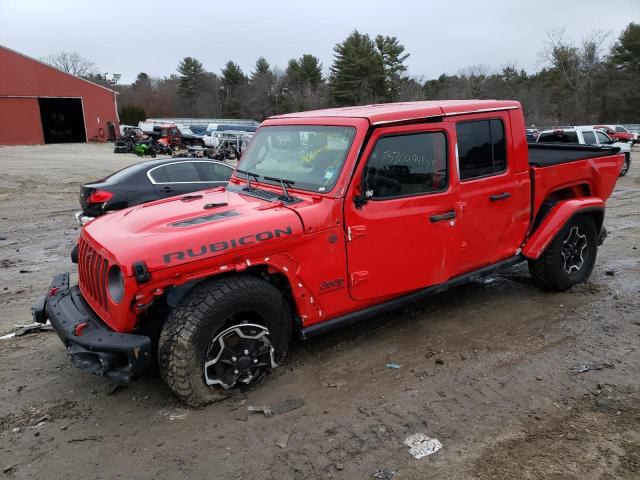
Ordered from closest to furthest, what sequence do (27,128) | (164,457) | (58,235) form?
(164,457) → (58,235) → (27,128)

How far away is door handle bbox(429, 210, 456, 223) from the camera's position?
4.09 metres

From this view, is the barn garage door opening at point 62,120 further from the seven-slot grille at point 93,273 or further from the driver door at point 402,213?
the driver door at point 402,213

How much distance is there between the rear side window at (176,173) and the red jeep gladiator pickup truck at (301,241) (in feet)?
15.4

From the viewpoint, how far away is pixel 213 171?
9445 millimetres

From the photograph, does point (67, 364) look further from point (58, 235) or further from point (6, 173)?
point (6, 173)

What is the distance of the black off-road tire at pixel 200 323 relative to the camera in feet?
10.5

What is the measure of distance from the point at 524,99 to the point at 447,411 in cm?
6442


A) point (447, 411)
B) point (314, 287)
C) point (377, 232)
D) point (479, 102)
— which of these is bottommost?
point (447, 411)

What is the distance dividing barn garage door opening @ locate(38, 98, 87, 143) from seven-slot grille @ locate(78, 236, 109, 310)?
44.3m

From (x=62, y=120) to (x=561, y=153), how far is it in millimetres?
47686

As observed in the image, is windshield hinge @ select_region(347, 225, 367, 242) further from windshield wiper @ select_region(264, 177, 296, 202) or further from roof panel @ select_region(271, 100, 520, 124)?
roof panel @ select_region(271, 100, 520, 124)

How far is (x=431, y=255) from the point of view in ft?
13.6

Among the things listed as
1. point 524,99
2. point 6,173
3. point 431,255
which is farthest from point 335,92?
point 431,255

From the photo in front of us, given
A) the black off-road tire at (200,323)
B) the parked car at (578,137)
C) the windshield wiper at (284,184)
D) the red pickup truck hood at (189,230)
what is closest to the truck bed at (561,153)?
the windshield wiper at (284,184)
